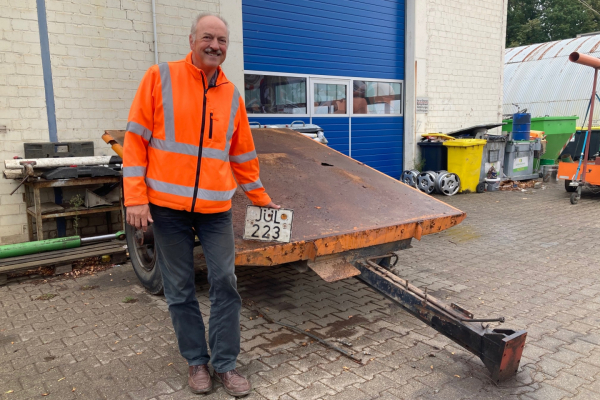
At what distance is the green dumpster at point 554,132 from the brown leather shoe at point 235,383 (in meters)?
12.3

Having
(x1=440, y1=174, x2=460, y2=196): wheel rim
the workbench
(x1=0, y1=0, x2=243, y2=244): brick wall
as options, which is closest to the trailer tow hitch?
the workbench

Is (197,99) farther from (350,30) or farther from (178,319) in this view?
(350,30)

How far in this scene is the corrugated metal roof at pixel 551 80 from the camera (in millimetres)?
18562

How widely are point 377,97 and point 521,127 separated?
12.7ft

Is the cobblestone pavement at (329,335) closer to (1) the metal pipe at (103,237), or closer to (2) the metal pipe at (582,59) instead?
(1) the metal pipe at (103,237)

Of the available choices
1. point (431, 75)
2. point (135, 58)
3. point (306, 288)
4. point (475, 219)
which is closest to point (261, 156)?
point (306, 288)

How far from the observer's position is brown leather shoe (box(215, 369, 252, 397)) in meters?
2.75

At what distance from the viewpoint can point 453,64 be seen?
11602 millimetres

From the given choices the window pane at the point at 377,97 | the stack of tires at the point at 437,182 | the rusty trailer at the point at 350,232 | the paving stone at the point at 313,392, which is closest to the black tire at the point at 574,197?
the stack of tires at the point at 437,182

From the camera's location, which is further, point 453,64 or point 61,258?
point 453,64

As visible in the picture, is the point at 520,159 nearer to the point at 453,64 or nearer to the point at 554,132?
the point at 554,132

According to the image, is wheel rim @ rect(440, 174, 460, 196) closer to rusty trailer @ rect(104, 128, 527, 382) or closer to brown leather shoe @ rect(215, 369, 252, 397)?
rusty trailer @ rect(104, 128, 527, 382)

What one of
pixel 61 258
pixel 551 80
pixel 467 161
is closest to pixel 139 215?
pixel 61 258

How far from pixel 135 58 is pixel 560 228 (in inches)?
264
